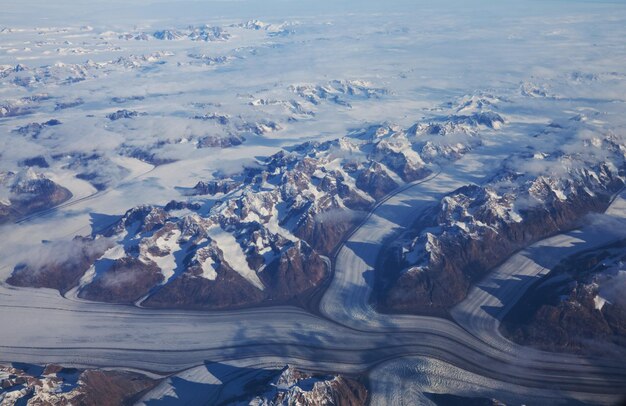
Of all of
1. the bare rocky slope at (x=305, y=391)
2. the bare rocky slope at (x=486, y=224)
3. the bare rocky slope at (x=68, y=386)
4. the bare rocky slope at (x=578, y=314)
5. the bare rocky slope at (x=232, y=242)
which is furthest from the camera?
the bare rocky slope at (x=232, y=242)

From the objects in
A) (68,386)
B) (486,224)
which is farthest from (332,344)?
(486,224)

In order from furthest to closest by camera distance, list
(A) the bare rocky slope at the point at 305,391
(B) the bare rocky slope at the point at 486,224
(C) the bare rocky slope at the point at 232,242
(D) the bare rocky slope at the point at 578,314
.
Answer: (C) the bare rocky slope at the point at 232,242, (B) the bare rocky slope at the point at 486,224, (D) the bare rocky slope at the point at 578,314, (A) the bare rocky slope at the point at 305,391

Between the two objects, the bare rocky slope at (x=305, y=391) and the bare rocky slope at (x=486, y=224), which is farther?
the bare rocky slope at (x=486, y=224)

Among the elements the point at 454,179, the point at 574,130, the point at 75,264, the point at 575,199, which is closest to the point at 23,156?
the point at 75,264

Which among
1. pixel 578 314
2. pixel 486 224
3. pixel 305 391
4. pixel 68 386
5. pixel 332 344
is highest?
pixel 486 224

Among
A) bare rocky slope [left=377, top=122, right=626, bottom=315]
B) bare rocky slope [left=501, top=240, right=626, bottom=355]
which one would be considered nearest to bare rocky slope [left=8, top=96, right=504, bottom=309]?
bare rocky slope [left=377, top=122, right=626, bottom=315]

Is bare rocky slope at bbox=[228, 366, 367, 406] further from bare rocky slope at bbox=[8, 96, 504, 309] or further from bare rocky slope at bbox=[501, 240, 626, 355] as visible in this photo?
bare rocky slope at bbox=[501, 240, 626, 355]

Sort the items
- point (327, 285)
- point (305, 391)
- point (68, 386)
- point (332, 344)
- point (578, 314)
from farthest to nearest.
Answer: point (327, 285) < point (332, 344) < point (578, 314) < point (68, 386) < point (305, 391)

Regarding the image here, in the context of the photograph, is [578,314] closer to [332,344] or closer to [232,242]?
[332,344]

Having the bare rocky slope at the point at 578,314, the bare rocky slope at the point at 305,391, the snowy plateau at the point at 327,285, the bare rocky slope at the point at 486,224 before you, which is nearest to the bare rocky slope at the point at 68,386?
the snowy plateau at the point at 327,285

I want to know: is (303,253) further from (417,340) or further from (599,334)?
(599,334)

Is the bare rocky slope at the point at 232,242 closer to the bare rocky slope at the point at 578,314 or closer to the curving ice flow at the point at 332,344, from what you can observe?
the curving ice flow at the point at 332,344

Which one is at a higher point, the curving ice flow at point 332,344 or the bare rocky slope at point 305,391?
the bare rocky slope at point 305,391
